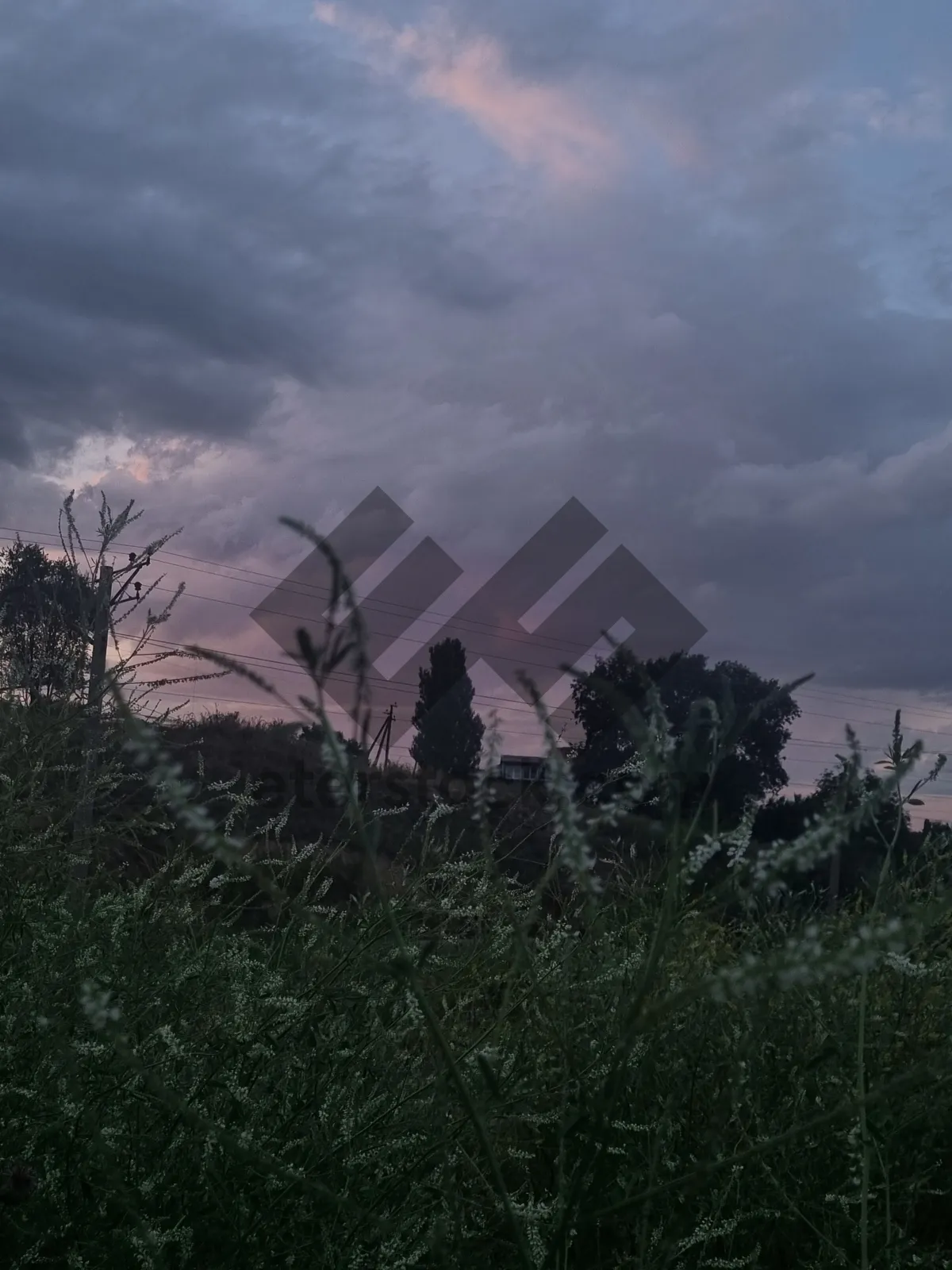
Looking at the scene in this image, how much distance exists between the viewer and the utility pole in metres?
4.51

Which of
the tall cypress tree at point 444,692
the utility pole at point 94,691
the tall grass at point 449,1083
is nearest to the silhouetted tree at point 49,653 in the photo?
the utility pole at point 94,691

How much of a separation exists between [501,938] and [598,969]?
0.81 feet

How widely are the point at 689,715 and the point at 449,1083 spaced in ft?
2.99

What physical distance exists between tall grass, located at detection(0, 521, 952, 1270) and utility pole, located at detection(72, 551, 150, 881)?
120cm

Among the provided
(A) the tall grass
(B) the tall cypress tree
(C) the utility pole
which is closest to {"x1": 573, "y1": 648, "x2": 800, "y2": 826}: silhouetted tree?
(A) the tall grass

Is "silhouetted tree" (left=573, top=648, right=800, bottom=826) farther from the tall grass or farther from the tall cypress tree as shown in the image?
the tall cypress tree

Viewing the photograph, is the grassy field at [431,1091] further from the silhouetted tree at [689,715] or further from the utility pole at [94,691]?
the utility pole at [94,691]

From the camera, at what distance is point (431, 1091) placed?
2080mm

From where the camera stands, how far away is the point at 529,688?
1062 millimetres

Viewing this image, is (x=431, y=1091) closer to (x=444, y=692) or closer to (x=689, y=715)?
(x=689, y=715)

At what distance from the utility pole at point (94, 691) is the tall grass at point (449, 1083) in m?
1.20

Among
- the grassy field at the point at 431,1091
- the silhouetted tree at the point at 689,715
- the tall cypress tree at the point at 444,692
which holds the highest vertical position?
the tall cypress tree at the point at 444,692

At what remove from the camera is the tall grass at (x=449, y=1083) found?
1.14 m

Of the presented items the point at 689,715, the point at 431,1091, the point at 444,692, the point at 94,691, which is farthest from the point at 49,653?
the point at 444,692
